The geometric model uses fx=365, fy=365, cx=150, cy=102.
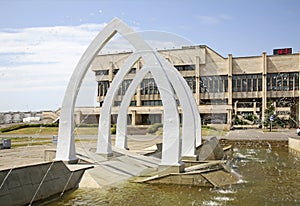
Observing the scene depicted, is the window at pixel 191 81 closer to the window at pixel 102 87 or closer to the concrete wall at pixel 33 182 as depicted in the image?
the window at pixel 102 87

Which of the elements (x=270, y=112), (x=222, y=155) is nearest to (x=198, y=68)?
(x=270, y=112)

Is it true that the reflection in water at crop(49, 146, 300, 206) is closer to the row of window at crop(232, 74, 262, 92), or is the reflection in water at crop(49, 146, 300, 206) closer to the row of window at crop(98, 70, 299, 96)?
the row of window at crop(98, 70, 299, 96)

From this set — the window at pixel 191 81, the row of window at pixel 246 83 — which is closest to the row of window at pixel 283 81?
the row of window at pixel 246 83

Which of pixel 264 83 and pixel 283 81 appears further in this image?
pixel 283 81

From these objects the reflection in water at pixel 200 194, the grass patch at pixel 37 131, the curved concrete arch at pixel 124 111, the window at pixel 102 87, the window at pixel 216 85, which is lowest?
the grass patch at pixel 37 131

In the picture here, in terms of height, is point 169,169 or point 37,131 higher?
point 169,169

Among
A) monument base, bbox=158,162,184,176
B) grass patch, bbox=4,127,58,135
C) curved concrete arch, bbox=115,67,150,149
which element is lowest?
grass patch, bbox=4,127,58,135

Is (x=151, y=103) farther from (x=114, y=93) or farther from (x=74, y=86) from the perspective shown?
(x=74, y=86)

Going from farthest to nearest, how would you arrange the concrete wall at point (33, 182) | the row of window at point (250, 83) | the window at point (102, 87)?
the row of window at point (250, 83) → the window at point (102, 87) → the concrete wall at point (33, 182)

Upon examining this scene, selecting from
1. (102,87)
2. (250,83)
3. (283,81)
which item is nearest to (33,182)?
(102,87)

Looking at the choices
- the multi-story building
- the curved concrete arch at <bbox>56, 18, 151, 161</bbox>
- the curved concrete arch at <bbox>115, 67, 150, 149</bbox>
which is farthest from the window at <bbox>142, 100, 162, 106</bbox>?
the curved concrete arch at <bbox>56, 18, 151, 161</bbox>

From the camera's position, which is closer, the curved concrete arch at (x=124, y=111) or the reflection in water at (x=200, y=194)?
the reflection in water at (x=200, y=194)

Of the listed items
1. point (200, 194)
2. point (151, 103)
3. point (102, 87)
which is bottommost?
point (200, 194)

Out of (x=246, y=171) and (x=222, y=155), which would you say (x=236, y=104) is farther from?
(x=246, y=171)
